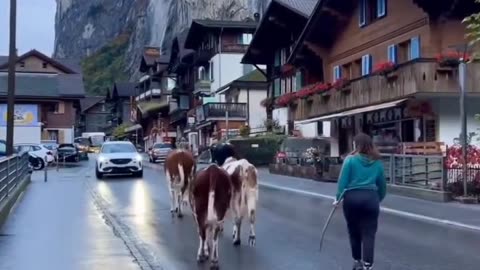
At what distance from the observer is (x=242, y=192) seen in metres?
12.1

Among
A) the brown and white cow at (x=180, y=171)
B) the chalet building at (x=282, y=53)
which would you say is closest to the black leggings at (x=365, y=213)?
the brown and white cow at (x=180, y=171)

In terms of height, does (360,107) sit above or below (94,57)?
below

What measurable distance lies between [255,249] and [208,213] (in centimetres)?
220

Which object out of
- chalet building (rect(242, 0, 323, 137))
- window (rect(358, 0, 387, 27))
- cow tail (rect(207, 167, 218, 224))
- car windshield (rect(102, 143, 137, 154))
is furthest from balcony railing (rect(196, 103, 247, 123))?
cow tail (rect(207, 167, 218, 224))

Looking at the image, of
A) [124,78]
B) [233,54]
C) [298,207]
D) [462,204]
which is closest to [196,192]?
[298,207]

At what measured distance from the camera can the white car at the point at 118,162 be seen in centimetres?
3438

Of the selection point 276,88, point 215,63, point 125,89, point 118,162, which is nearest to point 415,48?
point 118,162

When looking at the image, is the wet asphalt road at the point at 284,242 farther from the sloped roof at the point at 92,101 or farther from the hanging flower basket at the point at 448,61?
the sloped roof at the point at 92,101

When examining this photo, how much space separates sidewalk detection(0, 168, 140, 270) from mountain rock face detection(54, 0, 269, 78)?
75668 millimetres

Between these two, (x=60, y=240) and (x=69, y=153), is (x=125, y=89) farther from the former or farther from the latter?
(x=60, y=240)

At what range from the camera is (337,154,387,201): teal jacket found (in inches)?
359

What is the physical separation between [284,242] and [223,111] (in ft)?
171

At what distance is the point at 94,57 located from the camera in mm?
144875

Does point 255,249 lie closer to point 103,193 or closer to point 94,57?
point 103,193
